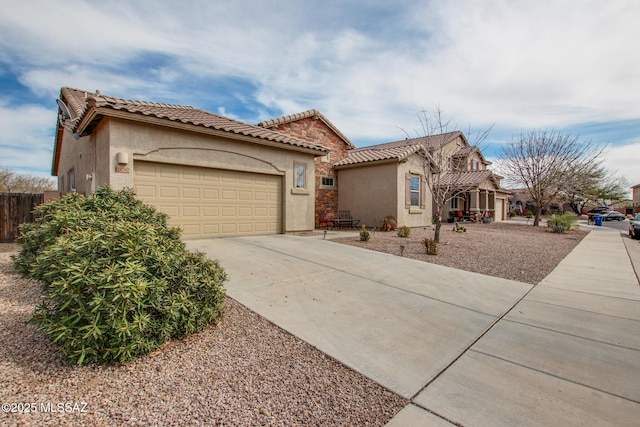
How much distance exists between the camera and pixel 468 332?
11.6 feet

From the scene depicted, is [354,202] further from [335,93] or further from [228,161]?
[228,161]

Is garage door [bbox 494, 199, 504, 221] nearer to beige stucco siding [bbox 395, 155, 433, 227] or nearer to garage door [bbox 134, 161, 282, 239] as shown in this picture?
beige stucco siding [bbox 395, 155, 433, 227]

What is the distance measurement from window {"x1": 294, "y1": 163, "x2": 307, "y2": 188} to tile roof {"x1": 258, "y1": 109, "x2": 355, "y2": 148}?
4.08 m

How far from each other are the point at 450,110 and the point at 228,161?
7768 mm

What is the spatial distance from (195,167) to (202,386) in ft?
25.5

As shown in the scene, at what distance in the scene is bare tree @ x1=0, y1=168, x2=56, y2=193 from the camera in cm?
2455

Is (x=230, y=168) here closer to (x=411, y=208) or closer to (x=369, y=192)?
(x=369, y=192)

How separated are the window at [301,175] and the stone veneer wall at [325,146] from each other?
3.64 m

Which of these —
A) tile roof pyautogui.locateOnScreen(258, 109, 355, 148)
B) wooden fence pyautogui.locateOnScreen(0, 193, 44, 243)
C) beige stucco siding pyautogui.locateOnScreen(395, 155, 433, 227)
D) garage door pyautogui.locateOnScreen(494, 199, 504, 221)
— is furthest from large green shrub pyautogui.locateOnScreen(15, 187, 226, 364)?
garage door pyautogui.locateOnScreen(494, 199, 504, 221)

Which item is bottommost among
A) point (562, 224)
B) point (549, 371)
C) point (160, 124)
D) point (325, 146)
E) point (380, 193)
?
point (549, 371)

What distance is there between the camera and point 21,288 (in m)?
4.72

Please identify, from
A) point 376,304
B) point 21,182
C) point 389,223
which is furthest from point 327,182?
point 21,182

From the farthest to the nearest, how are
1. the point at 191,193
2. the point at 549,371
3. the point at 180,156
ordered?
the point at 191,193, the point at 180,156, the point at 549,371

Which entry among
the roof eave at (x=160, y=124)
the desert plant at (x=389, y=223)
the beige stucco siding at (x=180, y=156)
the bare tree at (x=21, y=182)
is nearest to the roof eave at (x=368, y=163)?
the desert plant at (x=389, y=223)
